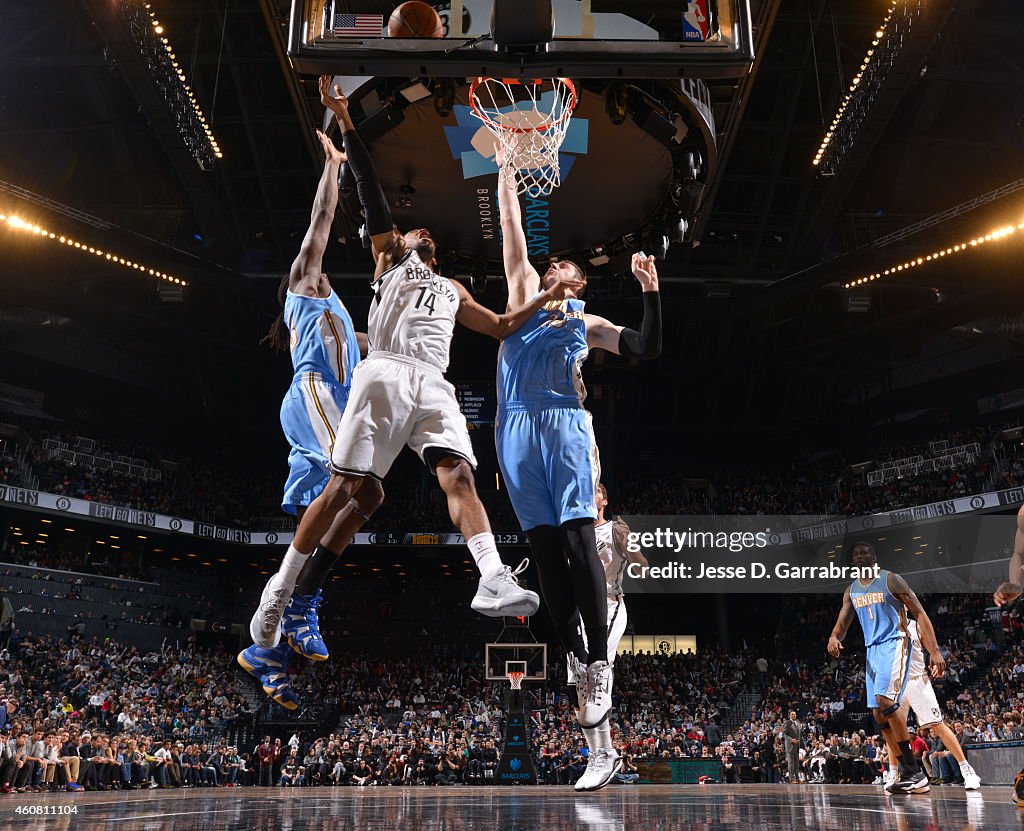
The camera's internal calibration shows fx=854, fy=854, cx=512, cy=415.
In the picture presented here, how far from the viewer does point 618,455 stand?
1171 inches

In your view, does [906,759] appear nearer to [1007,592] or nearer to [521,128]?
[1007,592]

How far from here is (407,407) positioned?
13.1 ft

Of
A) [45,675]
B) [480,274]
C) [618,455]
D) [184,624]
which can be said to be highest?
[618,455]

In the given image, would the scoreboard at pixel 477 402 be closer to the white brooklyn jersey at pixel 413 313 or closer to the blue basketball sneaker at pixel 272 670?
the white brooklyn jersey at pixel 413 313

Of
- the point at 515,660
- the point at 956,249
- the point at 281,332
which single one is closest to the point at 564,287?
the point at 281,332

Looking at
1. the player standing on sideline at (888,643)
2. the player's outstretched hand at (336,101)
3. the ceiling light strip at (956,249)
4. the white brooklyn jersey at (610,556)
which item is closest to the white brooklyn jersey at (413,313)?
the player's outstretched hand at (336,101)

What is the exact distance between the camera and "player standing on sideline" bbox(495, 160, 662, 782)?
422 centimetres

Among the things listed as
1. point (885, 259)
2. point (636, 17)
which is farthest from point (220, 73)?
point (885, 259)

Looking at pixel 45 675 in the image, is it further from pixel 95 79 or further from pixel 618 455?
pixel 618 455

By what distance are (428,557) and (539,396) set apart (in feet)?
75.8

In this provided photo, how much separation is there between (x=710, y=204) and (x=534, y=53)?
16.3 ft

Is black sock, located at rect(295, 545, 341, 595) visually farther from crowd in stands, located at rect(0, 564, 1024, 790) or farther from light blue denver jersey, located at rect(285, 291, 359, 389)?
crowd in stands, located at rect(0, 564, 1024, 790)

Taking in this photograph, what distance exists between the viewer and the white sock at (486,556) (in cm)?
375

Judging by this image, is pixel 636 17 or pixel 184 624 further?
pixel 184 624
